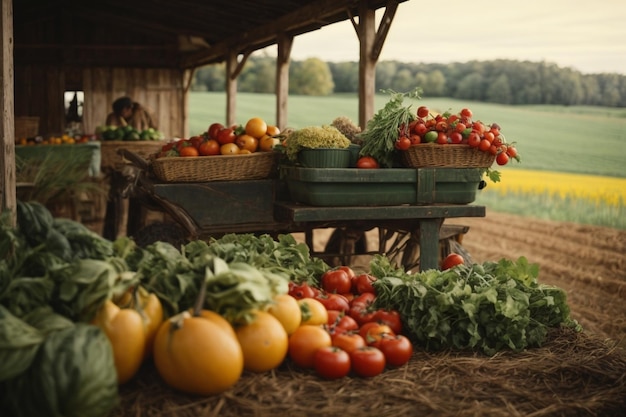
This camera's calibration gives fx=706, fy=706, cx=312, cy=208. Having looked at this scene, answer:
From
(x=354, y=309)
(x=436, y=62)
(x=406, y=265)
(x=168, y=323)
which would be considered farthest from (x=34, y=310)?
(x=436, y=62)

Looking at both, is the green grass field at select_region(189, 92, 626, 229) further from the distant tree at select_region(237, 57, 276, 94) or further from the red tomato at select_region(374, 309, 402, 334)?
the red tomato at select_region(374, 309, 402, 334)

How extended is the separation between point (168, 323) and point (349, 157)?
295 cm

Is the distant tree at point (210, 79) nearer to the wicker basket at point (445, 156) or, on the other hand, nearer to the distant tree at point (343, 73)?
the distant tree at point (343, 73)

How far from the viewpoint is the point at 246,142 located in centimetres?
561

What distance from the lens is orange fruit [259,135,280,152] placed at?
5648mm

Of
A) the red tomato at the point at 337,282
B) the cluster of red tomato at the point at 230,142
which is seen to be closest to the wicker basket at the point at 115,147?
the cluster of red tomato at the point at 230,142

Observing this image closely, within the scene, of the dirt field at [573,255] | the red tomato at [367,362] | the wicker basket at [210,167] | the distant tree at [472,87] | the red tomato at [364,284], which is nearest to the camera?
the red tomato at [367,362]

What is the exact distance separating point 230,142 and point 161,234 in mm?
1086

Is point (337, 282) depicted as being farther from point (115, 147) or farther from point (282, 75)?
point (115, 147)

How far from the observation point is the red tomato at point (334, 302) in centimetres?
325

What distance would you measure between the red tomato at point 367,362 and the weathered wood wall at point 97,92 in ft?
40.9

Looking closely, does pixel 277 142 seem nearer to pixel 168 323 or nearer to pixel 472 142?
pixel 472 142

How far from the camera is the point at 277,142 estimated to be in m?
5.65

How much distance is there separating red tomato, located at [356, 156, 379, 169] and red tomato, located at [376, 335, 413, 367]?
2422mm
